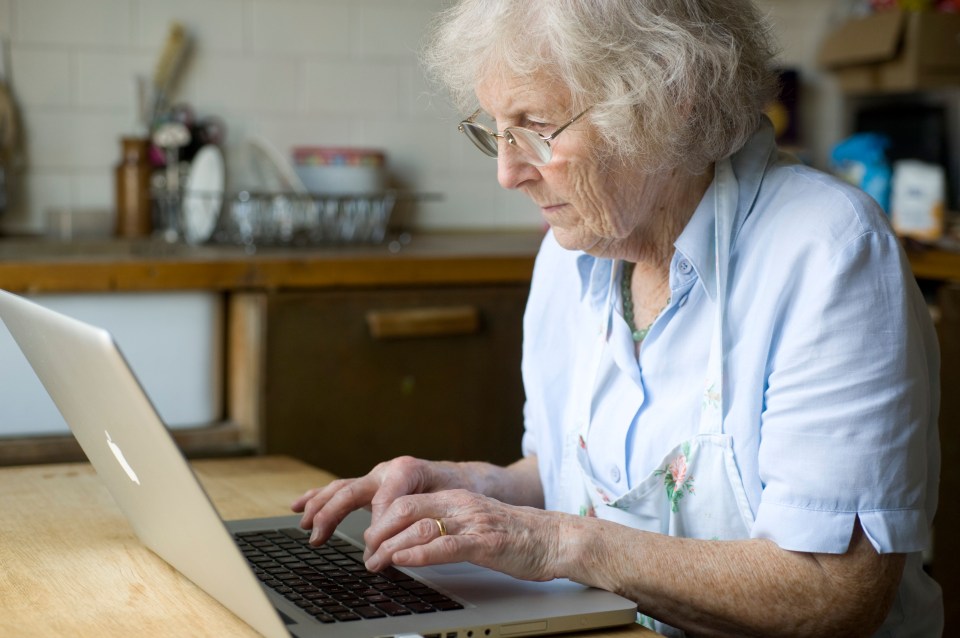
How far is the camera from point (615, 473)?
1257 millimetres

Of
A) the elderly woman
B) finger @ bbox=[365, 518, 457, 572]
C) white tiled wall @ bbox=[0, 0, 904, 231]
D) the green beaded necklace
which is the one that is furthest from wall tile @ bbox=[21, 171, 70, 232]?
finger @ bbox=[365, 518, 457, 572]

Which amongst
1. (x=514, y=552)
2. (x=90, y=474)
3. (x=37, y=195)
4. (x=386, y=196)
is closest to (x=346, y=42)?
(x=386, y=196)

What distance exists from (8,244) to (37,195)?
0.88ft

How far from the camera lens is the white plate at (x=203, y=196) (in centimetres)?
249

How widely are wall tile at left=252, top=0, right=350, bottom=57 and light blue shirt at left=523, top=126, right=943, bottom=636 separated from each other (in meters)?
1.80

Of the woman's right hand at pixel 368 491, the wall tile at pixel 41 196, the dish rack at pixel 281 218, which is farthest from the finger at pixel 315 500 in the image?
the wall tile at pixel 41 196

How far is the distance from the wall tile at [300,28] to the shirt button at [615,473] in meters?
1.91

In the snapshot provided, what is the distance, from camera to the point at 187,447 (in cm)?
216

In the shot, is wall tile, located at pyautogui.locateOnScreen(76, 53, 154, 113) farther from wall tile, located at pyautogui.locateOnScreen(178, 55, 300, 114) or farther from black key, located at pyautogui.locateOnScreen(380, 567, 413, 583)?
black key, located at pyautogui.locateOnScreen(380, 567, 413, 583)

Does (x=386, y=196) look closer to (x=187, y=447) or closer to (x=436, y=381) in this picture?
(x=436, y=381)

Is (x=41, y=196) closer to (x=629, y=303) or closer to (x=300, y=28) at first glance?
(x=300, y=28)

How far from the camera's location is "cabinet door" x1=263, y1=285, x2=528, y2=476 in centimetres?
218

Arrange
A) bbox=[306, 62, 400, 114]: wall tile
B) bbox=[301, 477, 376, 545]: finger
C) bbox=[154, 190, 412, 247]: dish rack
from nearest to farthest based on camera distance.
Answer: bbox=[301, 477, 376, 545]: finger < bbox=[154, 190, 412, 247]: dish rack < bbox=[306, 62, 400, 114]: wall tile

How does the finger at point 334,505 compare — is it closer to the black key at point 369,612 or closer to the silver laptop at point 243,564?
the silver laptop at point 243,564
